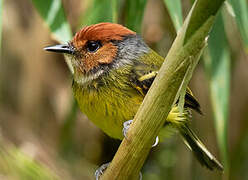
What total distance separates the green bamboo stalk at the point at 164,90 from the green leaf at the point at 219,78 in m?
0.65

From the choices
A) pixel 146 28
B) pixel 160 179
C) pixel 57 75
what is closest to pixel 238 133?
pixel 160 179

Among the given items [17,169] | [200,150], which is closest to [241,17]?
[200,150]

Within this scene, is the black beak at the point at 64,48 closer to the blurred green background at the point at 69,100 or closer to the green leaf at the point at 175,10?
the green leaf at the point at 175,10

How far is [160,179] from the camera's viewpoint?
4.05 metres

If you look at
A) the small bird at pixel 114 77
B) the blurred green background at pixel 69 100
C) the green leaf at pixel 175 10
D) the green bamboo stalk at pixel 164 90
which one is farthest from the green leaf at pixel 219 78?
the blurred green background at pixel 69 100

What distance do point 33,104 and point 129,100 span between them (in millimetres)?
1563

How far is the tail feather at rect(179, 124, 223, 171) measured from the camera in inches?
102

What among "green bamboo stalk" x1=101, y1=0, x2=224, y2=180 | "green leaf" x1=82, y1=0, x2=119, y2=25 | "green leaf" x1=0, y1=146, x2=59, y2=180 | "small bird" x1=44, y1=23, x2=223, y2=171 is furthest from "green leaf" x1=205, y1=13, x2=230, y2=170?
"green leaf" x1=0, y1=146, x2=59, y2=180

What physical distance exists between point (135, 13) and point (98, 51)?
33 cm

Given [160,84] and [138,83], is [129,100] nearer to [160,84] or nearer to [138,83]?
[138,83]

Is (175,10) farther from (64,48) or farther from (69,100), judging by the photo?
(69,100)

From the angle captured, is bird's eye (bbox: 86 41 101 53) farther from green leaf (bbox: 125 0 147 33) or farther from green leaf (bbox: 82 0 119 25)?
green leaf (bbox: 125 0 147 33)

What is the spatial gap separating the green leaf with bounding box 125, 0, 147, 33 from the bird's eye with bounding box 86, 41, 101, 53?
213 mm

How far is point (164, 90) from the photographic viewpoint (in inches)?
60.2
